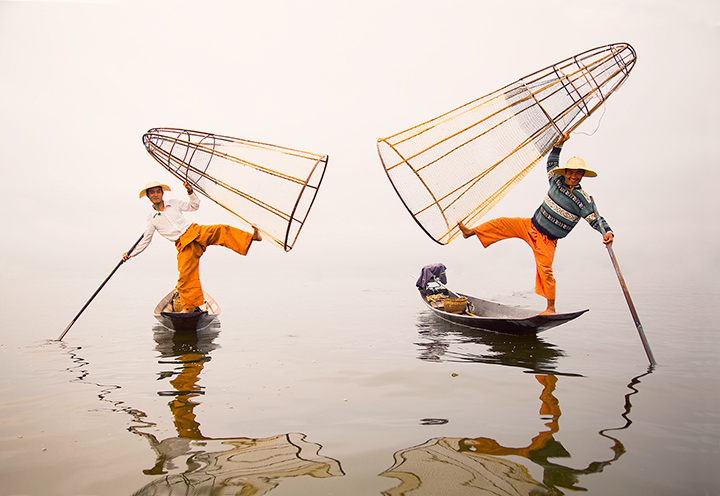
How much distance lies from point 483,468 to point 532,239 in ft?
14.8

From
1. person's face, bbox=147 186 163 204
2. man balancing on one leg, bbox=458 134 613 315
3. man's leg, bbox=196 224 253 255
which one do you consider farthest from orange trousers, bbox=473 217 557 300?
person's face, bbox=147 186 163 204

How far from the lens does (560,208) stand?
19.7 feet

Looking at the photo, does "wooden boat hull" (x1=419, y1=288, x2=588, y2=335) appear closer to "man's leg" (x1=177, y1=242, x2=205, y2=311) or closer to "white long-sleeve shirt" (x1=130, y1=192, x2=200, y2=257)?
"man's leg" (x1=177, y1=242, x2=205, y2=311)

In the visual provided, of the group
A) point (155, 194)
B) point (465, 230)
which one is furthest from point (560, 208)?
point (155, 194)

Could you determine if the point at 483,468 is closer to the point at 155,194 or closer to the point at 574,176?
the point at 574,176

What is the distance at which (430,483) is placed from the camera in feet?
7.72

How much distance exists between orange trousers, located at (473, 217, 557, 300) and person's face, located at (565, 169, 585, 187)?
2.71ft

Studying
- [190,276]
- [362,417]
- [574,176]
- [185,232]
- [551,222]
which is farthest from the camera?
[190,276]

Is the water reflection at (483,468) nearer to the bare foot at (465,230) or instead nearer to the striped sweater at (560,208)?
the striped sweater at (560,208)

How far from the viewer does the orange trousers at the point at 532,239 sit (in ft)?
20.1

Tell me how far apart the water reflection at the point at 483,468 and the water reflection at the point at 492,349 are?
A: 7.06ft

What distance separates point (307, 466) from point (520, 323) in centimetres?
448

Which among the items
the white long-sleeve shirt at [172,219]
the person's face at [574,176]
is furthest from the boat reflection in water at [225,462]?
the person's face at [574,176]

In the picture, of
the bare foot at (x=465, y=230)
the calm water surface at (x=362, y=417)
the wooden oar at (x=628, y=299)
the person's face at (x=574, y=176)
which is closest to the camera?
the calm water surface at (x=362, y=417)
